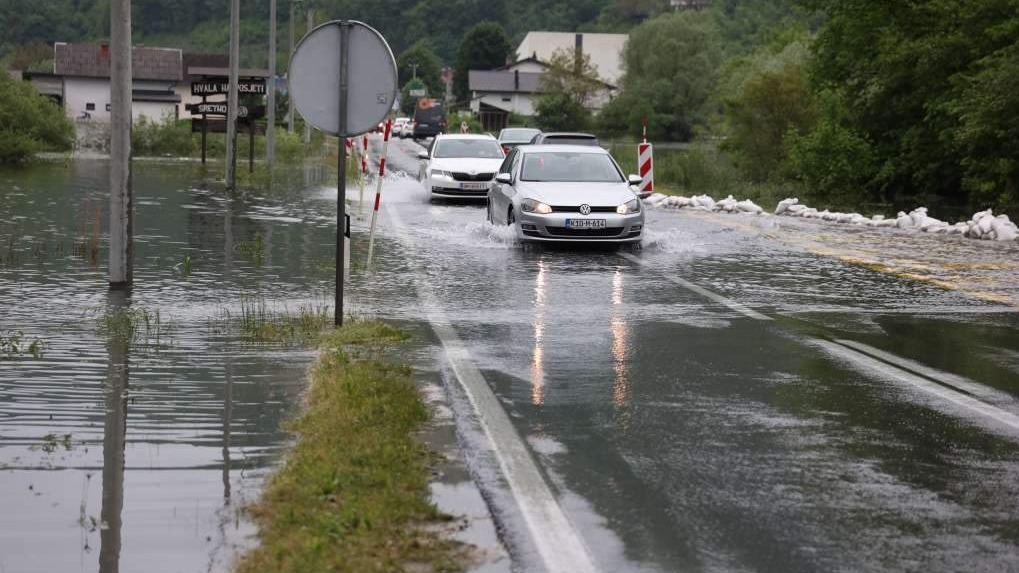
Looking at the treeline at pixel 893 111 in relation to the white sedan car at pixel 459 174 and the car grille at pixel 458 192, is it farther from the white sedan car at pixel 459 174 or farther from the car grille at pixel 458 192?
the car grille at pixel 458 192

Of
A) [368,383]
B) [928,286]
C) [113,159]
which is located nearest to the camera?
[368,383]

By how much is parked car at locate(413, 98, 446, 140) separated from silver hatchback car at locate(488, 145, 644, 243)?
74.7m

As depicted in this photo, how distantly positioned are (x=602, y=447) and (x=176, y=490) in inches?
87.5

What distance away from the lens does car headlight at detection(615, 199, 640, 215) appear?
1980 cm

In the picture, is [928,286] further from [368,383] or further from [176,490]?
[176,490]

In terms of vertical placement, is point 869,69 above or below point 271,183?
above

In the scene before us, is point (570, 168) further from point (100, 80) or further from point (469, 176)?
point (100, 80)

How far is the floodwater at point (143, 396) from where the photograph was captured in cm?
592

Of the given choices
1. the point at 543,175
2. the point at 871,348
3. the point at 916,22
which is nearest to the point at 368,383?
the point at 871,348

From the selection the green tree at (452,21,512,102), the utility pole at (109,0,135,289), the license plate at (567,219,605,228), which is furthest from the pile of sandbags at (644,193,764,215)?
the green tree at (452,21,512,102)

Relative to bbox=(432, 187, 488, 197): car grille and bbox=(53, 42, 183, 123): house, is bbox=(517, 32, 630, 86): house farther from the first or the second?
bbox=(432, 187, 488, 197): car grille

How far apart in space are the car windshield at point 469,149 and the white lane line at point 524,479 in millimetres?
21303

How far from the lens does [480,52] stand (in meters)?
182

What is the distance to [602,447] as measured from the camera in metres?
7.57
